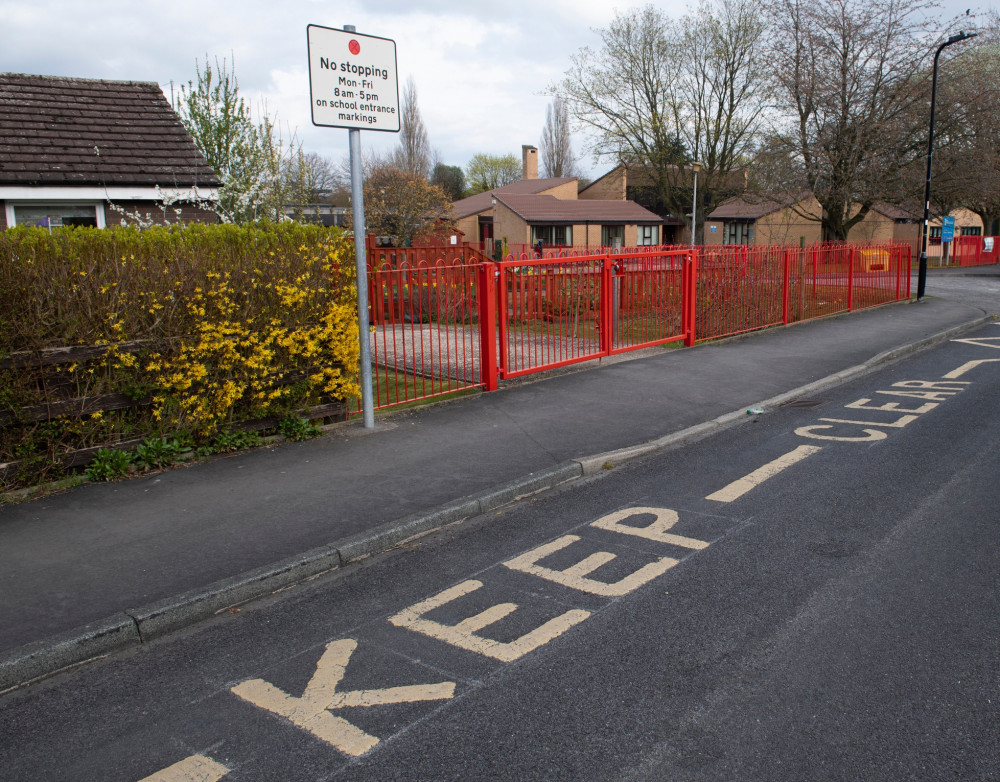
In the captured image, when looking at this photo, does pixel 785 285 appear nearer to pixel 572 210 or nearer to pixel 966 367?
pixel 966 367

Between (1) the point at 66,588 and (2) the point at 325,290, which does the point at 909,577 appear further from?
(2) the point at 325,290

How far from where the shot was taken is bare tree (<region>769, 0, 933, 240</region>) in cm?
2270

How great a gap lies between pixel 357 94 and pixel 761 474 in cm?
Answer: 512

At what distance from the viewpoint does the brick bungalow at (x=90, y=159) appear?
11672mm

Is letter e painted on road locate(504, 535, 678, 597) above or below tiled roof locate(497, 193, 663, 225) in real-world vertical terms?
below

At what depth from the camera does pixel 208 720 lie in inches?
128

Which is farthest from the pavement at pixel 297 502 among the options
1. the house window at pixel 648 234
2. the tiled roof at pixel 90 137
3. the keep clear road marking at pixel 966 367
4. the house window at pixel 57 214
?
the house window at pixel 648 234

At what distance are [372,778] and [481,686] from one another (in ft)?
2.34

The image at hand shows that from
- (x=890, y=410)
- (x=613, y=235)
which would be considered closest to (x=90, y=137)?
(x=890, y=410)

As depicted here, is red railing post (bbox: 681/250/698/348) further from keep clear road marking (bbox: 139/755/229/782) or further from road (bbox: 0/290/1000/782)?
keep clear road marking (bbox: 139/755/229/782)

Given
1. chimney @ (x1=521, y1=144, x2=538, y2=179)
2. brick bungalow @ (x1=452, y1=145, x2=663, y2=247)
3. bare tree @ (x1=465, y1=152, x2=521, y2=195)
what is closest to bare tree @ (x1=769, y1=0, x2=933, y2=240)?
brick bungalow @ (x1=452, y1=145, x2=663, y2=247)

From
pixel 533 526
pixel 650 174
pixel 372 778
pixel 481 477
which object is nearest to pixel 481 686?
pixel 372 778

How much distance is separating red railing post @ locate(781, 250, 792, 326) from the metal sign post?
34.3 feet

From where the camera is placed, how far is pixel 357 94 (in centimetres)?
736
